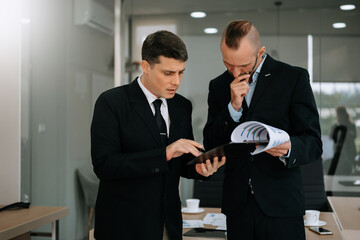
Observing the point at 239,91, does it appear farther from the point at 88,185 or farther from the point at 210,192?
the point at 88,185

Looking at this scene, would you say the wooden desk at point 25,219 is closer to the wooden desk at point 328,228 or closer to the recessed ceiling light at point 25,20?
the wooden desk at point 328,228

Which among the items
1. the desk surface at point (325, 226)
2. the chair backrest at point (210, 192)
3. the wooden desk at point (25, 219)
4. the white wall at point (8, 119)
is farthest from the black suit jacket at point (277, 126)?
the white wall at point (8, 119)

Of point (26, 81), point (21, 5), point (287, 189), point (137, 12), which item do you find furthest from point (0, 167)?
point (287, 189)

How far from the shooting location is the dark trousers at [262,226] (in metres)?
1.86

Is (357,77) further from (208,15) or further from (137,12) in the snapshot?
(137,12)

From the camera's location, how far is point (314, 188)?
3.91 meters

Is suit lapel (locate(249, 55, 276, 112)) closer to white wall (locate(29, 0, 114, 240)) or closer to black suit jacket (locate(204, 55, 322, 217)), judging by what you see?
black suit jacket (locate(204, 55, 322, 217))

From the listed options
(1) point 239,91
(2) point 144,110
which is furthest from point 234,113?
(2) point 144,110

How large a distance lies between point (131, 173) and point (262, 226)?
592 millimetres

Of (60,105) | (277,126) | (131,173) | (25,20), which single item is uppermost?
(25,20)

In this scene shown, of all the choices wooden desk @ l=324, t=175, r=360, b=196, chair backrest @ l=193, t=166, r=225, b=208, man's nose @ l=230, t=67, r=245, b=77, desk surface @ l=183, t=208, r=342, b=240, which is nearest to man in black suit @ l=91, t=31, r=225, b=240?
man's nose @ l=230, t=67, r=245, b=77

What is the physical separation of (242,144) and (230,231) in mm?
525

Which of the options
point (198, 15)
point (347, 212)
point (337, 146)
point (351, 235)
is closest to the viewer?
point (351, 235)

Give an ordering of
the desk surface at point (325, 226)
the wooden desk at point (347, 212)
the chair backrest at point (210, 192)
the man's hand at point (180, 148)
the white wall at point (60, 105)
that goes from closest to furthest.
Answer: the man's hand at point (180, 148) → the desk surface at point (325, 226) → the wooden desk at point (347, 212) → the chair backrest at point (210, 192) → the white wall at point (60, 105)
